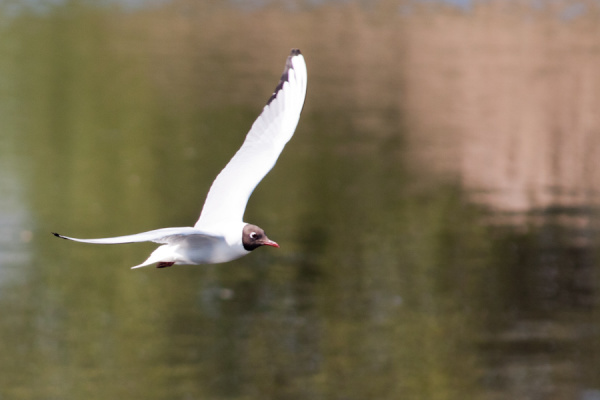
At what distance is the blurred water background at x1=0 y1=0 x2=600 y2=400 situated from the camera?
54.9 ft

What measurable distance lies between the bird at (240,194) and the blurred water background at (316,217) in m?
8.26

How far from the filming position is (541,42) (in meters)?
36.6

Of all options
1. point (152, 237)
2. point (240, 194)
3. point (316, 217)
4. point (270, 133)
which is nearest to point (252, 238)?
point (240, 194)

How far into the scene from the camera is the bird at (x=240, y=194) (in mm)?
6664

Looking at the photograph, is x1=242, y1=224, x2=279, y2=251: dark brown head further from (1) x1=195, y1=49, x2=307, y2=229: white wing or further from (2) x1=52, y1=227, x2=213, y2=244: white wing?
(1) x1=195, y1=49, x2=307, y2=229: white wing

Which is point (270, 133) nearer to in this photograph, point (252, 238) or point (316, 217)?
point (252, 238)

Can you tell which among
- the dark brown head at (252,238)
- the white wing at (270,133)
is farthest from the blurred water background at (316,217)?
the dark brown head at (252,238)

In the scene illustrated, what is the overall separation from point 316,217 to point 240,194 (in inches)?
555

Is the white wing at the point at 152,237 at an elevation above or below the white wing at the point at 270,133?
below

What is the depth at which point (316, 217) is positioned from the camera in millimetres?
21406

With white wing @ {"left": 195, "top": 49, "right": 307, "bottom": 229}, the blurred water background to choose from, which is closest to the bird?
white wing @ {"left": 195, "top": 49, "right": 307, "bottom": 229}

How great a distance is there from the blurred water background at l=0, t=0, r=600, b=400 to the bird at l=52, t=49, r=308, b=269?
826 centimetres

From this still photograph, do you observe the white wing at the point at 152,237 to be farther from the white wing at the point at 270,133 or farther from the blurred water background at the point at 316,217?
the blurred water background at the point at 316,217

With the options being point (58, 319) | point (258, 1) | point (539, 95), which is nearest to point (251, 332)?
point (58, 319)
